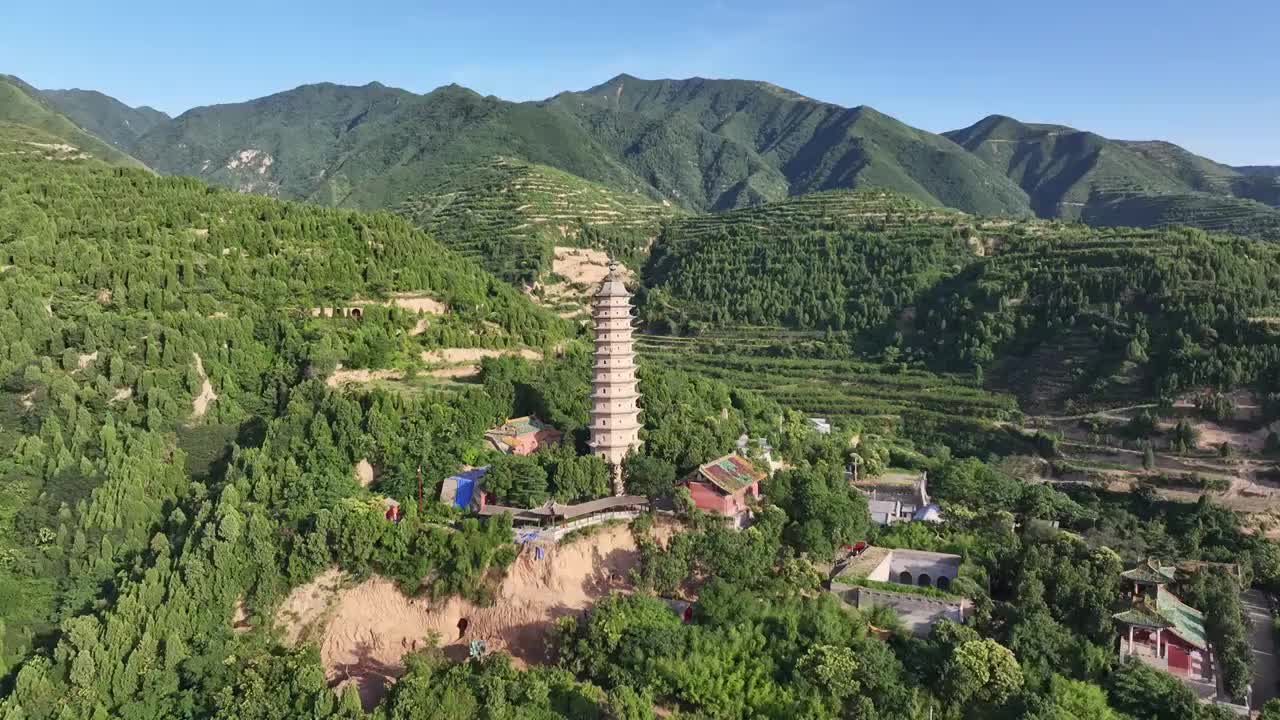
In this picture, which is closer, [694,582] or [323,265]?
[694,582]

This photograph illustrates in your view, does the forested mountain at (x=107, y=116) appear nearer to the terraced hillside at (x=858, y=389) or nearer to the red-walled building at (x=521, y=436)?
the terraced hillside at (x=858, y=389)

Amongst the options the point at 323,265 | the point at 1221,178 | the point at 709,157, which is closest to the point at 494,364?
the point at 323,265

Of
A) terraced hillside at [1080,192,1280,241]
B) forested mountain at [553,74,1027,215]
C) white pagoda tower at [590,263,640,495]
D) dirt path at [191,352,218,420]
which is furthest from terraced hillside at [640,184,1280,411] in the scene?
forested mountain at [553,74,1027,215]

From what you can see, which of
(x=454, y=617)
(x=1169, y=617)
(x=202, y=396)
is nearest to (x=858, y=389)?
(x=1169, y=617)

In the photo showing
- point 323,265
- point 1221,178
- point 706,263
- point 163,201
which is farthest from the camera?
point 1221,178

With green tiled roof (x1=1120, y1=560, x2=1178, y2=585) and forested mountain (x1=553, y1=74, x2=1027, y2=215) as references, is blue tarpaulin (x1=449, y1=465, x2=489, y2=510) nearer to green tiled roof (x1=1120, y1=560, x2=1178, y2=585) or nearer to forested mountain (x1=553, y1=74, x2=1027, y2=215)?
green tiled roof (x1=1120, y1=560, x2=1178, y2=585)

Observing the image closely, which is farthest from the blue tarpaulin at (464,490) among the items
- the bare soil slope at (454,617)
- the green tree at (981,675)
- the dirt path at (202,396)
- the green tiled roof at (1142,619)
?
the green tiled roof at (1142,619)

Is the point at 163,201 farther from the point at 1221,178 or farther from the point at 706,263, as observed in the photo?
the point at 1221,178
